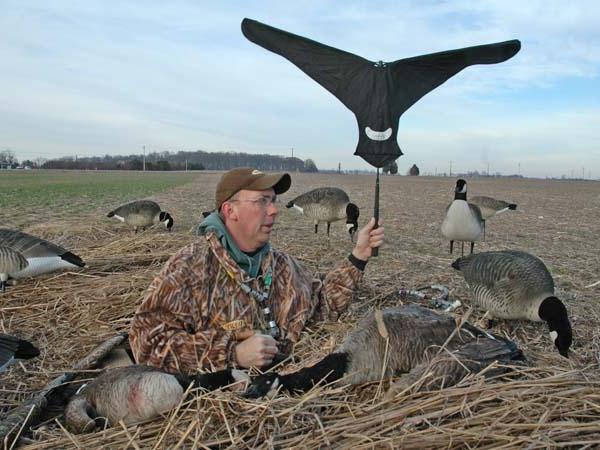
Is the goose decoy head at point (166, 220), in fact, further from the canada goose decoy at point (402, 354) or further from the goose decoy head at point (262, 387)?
the goose decoy head at point (262, 387)

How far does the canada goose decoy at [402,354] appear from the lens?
266 cm

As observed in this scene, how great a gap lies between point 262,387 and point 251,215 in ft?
4.29

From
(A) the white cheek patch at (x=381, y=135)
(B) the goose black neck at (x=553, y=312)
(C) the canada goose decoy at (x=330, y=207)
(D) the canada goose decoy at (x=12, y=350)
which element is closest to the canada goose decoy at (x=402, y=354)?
(A) the white cheek patch at (x=381, y=135)

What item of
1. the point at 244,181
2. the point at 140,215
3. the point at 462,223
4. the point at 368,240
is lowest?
the point at 140,215

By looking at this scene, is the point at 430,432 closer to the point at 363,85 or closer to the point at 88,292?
the point at 363,85

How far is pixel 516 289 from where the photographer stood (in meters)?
5.15

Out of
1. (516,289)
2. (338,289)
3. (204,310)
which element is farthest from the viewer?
(516,289)

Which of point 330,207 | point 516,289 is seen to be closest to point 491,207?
point 330,207

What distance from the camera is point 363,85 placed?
10.4 ft

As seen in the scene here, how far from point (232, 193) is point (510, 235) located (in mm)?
12738

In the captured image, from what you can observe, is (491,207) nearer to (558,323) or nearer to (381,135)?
(558,323)

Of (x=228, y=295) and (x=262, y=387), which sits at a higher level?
(x=228, y=295)

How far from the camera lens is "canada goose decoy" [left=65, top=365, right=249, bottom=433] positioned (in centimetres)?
268

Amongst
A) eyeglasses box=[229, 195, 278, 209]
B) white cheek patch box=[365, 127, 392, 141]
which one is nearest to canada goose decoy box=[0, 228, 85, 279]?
eyeglasses box=[229, 195, 278, 209]
